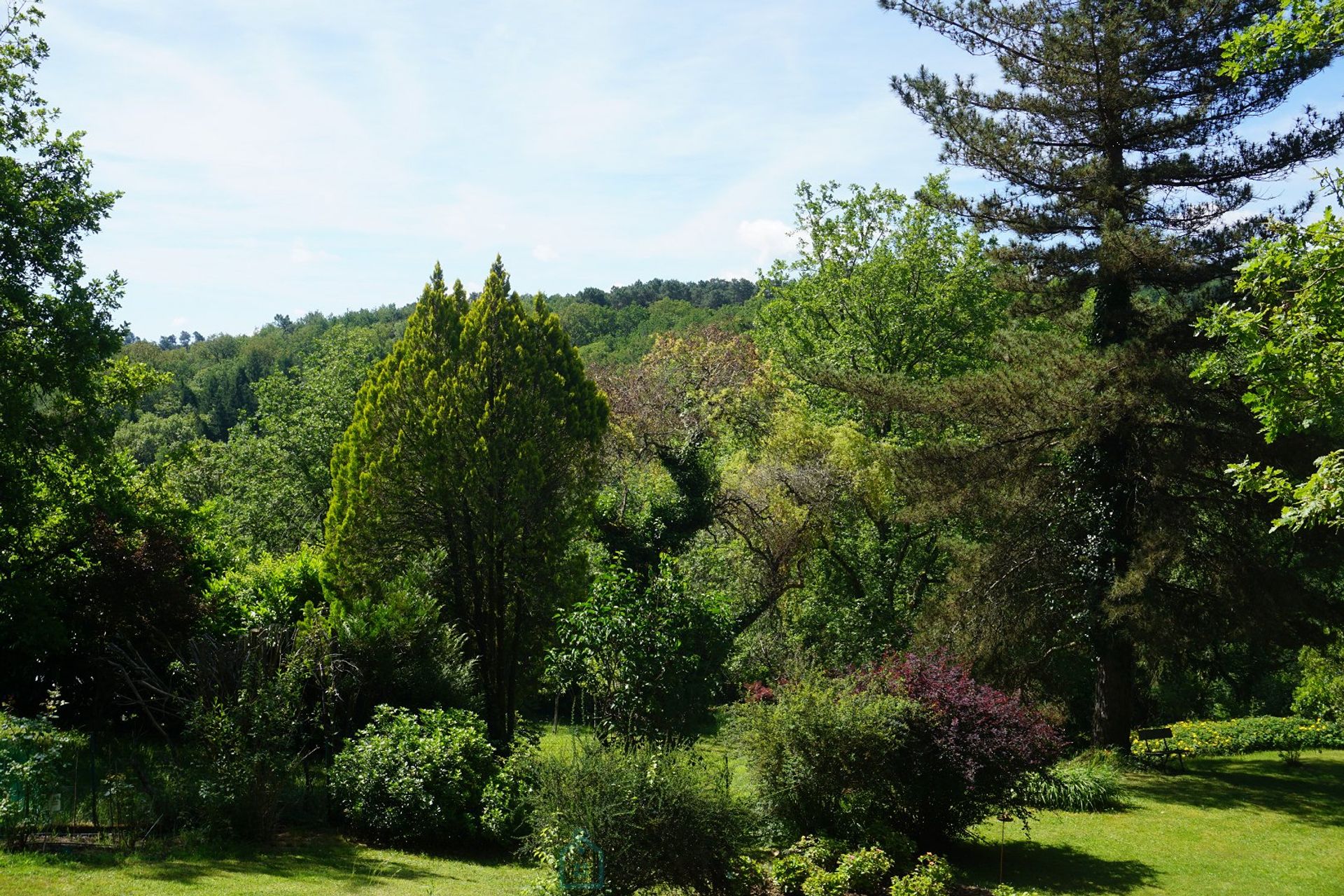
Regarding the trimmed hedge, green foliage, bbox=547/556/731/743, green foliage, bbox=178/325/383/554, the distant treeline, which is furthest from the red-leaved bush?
the distant treeline

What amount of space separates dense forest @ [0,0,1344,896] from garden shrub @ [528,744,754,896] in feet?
0.11

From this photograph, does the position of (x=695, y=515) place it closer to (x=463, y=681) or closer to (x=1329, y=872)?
(x=463, y=681)

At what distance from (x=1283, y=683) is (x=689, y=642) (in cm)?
2372

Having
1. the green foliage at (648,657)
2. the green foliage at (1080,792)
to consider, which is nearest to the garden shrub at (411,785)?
the green foliage at (648,657)

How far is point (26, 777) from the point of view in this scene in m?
8.37

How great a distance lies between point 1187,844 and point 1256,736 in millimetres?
9587

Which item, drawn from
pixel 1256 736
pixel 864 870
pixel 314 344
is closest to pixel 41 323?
pixel 864 870

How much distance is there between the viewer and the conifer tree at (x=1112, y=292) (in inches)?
576

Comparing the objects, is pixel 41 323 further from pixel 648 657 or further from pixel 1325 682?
pixel 1325 682

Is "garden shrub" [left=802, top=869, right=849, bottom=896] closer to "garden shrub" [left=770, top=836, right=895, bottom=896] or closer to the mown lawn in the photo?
"garden shrub" [left=770, top=836, right=895, bottom=896]

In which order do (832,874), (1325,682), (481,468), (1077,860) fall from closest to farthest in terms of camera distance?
1. (832,874)
2. (1077,860)
3. (481,468)
4. (1325,682)

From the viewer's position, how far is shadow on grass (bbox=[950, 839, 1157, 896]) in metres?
9.79

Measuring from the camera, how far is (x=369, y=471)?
1398 centimetres

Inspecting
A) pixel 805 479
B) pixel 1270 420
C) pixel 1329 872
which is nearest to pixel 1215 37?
pixel 1270 420
